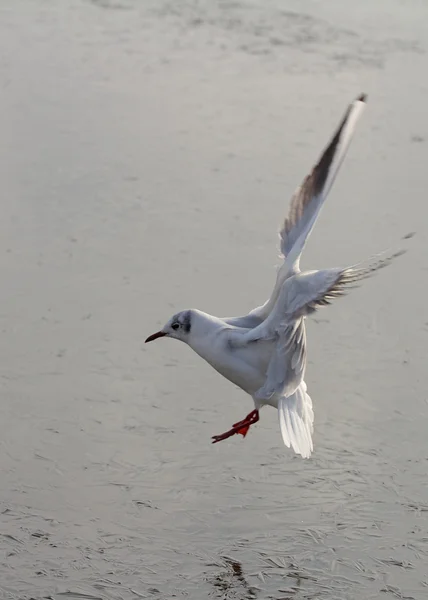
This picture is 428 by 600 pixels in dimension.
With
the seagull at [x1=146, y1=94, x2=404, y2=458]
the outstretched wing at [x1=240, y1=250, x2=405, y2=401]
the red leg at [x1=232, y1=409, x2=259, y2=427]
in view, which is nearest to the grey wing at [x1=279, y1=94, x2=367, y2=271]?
the seagull at [x1=146, y1=94, x2=404, y2=458]

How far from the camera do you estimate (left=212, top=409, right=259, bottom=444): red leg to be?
497cm

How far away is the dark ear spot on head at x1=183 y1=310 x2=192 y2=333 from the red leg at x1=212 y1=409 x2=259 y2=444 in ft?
1.44

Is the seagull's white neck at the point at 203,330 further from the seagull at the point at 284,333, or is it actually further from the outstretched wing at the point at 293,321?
the outstretched wing at the point at 293,321

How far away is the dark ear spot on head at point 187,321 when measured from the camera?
5.10 metres

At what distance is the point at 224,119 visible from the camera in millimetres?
9211

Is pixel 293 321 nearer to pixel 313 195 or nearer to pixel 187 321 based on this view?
pixel 187 321

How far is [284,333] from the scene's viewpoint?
4.74 m

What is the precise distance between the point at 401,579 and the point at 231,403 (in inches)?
53.4

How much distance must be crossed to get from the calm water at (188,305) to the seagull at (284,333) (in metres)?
0.33

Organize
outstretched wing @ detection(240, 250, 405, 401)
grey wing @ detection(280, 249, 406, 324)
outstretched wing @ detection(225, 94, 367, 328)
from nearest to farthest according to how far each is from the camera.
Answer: grey wing @ detection(280, 249, 406, 324) → outstretched wing @ detection(240, 250, 405, 401) → outstretched wing @ detection(225, 94, 367, 328)

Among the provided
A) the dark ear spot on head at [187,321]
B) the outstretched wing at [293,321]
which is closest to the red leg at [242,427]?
the outstretched wing at [293,321]

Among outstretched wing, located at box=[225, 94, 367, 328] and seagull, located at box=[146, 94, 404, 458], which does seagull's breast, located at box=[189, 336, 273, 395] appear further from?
Result: outstretched wing, located at box=[225, 94, 367, 328]

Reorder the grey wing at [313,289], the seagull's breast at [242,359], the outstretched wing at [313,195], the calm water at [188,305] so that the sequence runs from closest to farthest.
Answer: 1. the grey wing at [313,289]
2. the calm water at [188,305]
3. the seagull's breast at [242,359]
4. the outstretched wing at [313,195]

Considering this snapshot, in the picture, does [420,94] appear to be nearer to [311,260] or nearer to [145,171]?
[145,171]
